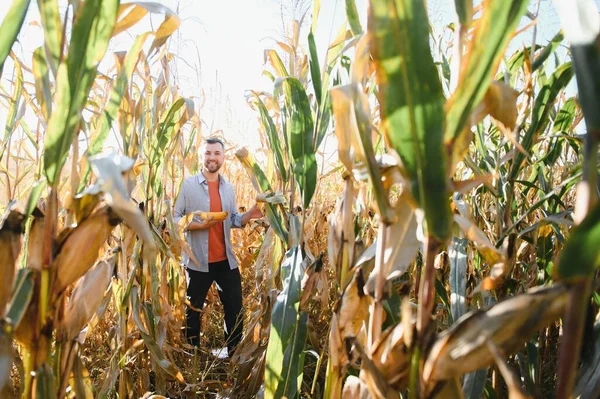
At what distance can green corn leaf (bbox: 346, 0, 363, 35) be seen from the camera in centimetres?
70

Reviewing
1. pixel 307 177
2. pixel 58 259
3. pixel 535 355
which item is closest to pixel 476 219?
pixel 535 355

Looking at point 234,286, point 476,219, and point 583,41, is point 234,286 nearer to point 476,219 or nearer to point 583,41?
point 476,219

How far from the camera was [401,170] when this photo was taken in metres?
0.39

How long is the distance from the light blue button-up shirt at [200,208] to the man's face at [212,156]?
A: 8 centimetres

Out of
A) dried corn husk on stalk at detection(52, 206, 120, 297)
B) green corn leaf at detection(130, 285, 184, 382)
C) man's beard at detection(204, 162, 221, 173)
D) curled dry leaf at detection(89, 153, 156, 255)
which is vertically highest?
man's beard at detection(204, 162, 221, 173)

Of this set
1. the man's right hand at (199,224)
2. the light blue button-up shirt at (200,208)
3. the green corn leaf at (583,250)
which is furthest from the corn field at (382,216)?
the light blue button-up shirt at (200,208)

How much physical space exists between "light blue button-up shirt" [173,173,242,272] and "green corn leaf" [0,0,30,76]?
58.7 inches

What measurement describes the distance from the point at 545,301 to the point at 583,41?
0.19m

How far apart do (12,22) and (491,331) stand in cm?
56

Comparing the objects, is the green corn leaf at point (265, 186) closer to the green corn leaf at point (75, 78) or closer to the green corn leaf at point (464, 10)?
the green corn leaf at point (75, 78)

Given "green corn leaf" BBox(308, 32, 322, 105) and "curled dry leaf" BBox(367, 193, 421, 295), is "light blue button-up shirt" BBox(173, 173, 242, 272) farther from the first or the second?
"curled dry leaf" BBox(367, 193, 421, 295)

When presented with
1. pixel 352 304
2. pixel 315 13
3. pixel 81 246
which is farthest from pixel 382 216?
pixel 315 13

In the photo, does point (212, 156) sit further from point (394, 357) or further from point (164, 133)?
point (394, 357)

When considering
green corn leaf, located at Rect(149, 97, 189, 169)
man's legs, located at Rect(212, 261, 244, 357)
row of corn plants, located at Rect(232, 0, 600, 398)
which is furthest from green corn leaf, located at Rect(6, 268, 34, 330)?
man's legs, located at Rect(212, 261, 244, 357)
